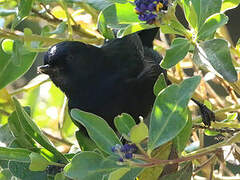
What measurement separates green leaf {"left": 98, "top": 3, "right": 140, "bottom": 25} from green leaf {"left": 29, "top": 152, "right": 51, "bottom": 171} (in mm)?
319

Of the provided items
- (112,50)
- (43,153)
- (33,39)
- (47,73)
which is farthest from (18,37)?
(112,50)

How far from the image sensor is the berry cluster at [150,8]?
1.03 m

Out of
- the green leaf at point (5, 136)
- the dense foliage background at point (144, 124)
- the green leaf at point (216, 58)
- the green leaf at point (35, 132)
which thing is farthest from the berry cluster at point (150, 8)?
the green leaf at point (5, 136)

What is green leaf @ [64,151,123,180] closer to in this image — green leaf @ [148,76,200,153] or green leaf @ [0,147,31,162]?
green leaf @ [148,76,200,153]

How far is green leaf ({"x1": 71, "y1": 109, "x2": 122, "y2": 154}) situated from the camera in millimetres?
1029

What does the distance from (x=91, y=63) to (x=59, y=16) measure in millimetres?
201

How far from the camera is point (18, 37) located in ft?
4.81

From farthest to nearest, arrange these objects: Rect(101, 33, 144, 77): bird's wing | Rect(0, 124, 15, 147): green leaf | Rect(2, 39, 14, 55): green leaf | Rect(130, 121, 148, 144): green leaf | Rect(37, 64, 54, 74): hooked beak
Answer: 1. Rect(101, 33, 144, 77): bird's wing
2. Rect(37, 64, 54, 74): hooked beak
3. Rect(0, 124, 15, 147): green leaf
4. Rect(2, 39, 14, 55): green leaf
5. Rect(130, 121, 148, 144): green leaf

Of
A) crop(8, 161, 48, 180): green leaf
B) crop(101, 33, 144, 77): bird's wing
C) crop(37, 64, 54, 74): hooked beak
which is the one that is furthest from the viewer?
crop(101, 33, 144, 77): bird's wing

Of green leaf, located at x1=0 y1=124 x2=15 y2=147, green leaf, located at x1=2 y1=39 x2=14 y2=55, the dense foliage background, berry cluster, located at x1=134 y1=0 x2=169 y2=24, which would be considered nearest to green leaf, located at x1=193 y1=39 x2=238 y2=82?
the dense foliage background

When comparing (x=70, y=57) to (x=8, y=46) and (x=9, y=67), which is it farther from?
(x=8, y=46)

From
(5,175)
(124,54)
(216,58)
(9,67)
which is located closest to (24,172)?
(5,175)

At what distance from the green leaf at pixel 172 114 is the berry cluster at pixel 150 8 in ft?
0.47

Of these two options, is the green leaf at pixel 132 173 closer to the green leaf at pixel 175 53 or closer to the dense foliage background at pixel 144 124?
the dense foliage background at pixel 144 124
